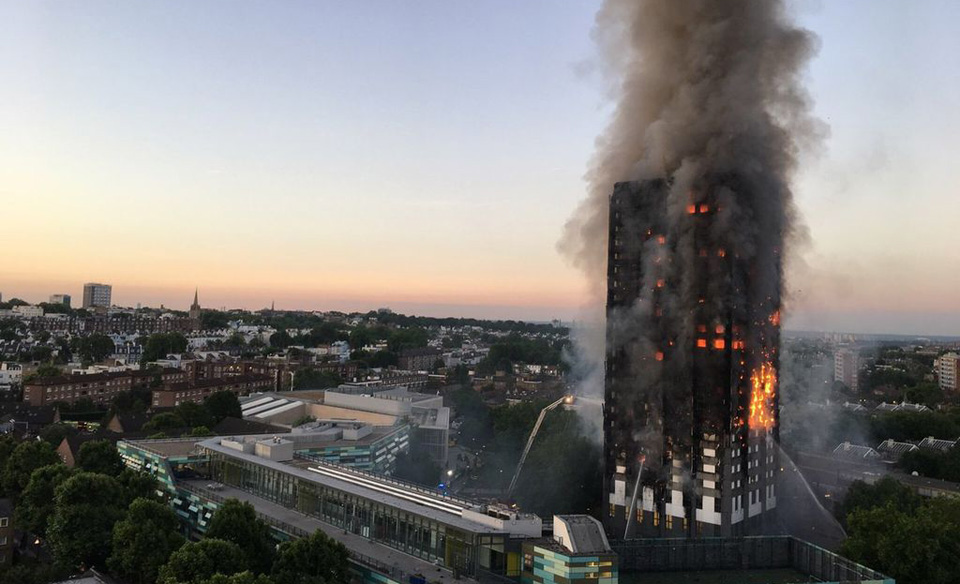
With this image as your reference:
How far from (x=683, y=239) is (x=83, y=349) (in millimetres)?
126430

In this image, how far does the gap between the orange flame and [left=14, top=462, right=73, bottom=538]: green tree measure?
40220 mm

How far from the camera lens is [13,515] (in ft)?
125

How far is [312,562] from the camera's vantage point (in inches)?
1146

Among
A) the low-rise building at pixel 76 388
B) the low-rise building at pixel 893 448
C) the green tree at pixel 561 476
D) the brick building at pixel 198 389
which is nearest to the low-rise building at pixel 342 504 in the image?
the green tree at pixel 561 476

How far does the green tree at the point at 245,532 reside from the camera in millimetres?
32125

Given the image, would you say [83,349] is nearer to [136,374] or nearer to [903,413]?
[136,374]

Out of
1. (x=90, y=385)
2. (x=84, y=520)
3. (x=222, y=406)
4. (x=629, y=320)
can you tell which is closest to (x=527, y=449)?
(x=629, y=320)

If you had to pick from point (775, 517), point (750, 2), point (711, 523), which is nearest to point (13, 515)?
point (711, 523)

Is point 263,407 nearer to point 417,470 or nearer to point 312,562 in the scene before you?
point 417,470

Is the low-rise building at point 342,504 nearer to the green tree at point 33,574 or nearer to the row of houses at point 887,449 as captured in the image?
the green tree at point 33,574

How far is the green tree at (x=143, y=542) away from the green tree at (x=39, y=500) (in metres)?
7.53

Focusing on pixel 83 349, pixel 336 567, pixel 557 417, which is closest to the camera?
pixel 336 567

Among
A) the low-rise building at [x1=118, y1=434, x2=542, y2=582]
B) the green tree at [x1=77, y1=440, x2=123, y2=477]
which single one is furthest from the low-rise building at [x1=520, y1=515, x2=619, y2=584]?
the green tree at [x1=77, y1=440, x2=123, y2=477]

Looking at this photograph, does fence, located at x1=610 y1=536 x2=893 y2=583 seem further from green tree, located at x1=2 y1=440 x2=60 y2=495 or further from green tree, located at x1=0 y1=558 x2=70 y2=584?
green tree, located at x1=2 y1=440 x2=60 y2=495
